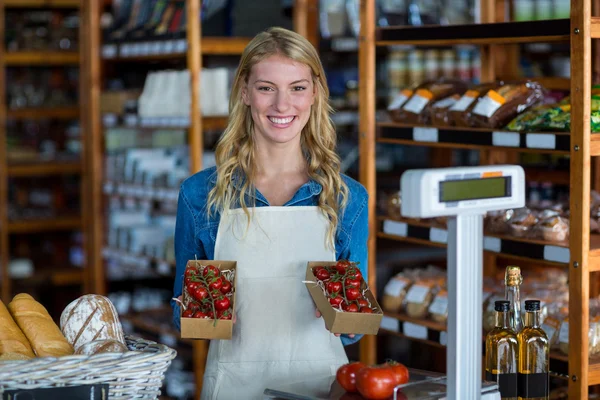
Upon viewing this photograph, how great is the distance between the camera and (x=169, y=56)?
4867 millimetres

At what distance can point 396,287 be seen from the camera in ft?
12.5

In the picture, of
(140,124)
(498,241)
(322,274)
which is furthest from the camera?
(140,124)

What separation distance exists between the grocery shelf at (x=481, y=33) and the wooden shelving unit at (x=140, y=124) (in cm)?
101

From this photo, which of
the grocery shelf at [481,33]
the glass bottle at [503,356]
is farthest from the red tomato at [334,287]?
the grocery shelf at [481,33]

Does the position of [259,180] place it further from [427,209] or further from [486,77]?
[486,77]

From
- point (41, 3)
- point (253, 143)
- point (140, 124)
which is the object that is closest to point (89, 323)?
point (253, 143)

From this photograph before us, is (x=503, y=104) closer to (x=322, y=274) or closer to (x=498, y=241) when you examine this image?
(x=498, y=241)

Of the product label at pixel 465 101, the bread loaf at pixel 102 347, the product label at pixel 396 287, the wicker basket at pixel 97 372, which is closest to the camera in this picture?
the wicker basket at pixel 97 372

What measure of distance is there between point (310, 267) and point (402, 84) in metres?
3.16

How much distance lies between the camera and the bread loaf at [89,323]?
85.4 inches

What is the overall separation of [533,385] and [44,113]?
4976 mm

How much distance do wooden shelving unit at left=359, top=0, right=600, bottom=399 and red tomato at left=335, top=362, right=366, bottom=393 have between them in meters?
1.18

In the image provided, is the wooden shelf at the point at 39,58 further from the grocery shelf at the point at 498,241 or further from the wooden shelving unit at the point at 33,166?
the grocery shelf at the point at 498,241

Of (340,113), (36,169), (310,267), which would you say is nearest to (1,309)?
(310,267)
